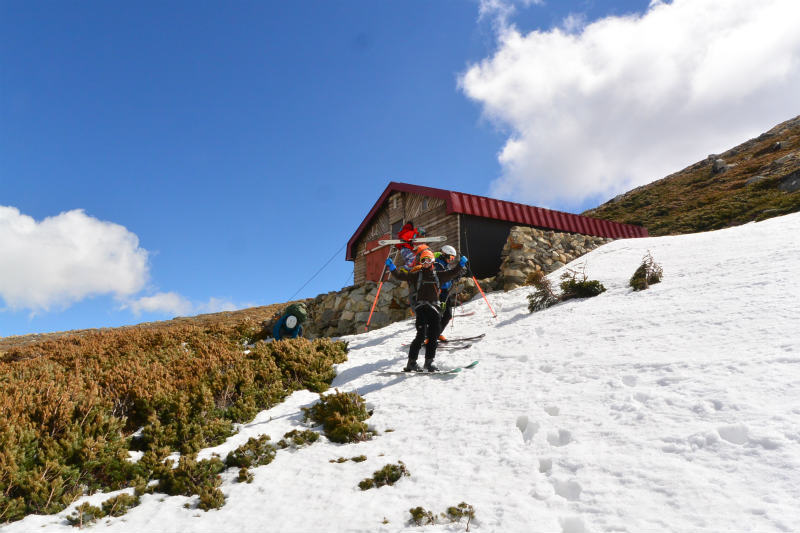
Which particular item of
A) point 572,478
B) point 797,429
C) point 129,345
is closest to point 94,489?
point 572,478

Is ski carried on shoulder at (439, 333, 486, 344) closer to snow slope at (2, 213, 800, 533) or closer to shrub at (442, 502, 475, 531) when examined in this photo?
snow slope at (2, 213, 800, 533)

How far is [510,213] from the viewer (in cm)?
1725

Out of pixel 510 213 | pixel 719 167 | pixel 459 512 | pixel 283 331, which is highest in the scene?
pixel 719 167

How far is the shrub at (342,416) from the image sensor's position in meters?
4.90

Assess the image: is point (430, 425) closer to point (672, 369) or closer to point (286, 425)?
point (286, 425)

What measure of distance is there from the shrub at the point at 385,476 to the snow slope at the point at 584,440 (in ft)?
0.27

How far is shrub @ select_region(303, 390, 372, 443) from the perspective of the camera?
490cm

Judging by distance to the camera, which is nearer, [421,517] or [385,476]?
[421,517]

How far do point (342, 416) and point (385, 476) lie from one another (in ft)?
4.98

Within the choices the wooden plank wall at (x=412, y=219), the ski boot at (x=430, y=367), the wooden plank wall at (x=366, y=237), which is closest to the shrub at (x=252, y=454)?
the ski boot at (x=430, y=367)

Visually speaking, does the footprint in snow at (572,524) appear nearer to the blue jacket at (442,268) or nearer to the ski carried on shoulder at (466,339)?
the blue jacket at (442,268)

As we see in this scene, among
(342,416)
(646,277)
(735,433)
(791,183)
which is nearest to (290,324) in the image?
(342,416)

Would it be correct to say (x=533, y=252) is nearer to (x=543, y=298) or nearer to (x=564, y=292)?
(x=564, y=292)

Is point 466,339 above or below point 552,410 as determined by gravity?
above
